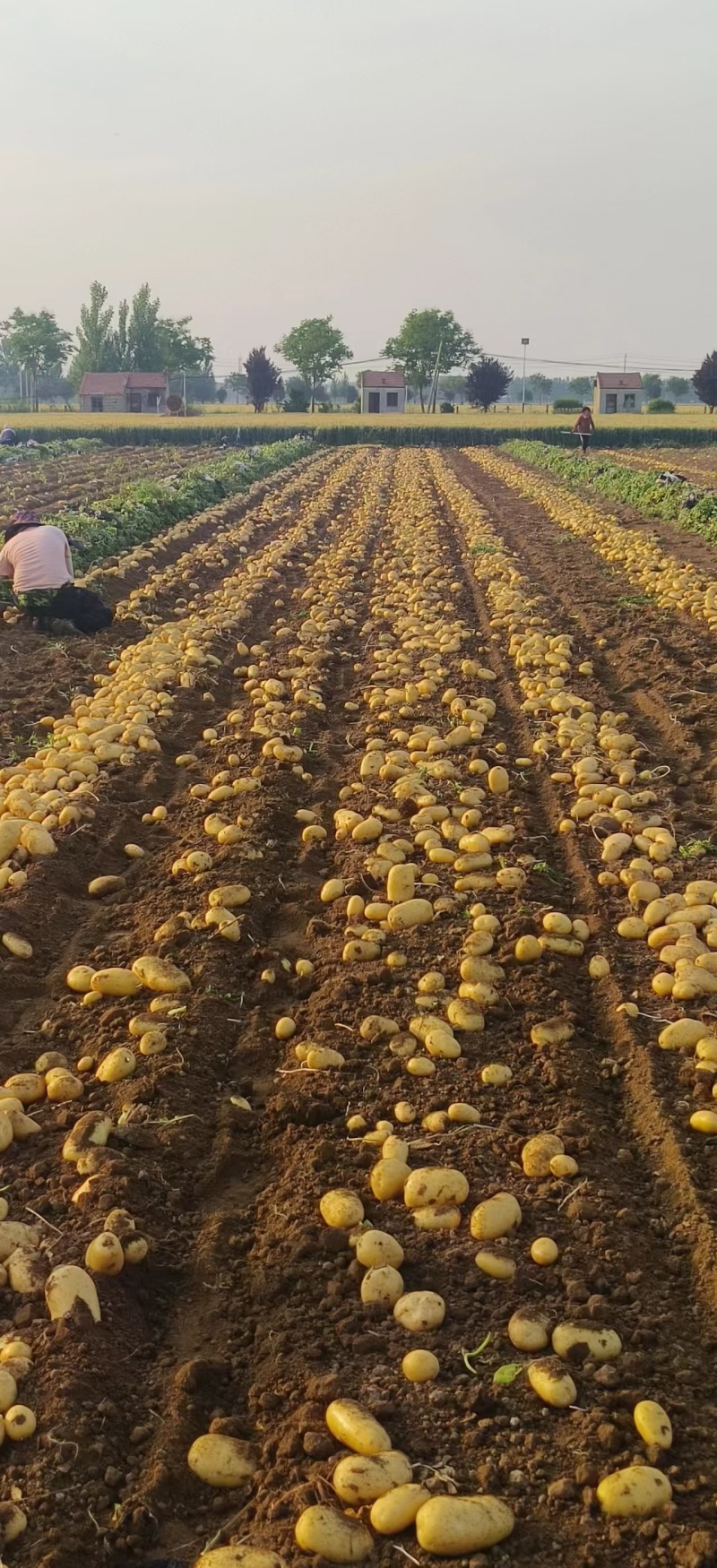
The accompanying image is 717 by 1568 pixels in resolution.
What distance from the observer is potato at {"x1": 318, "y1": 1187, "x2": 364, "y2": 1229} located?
3.25 m

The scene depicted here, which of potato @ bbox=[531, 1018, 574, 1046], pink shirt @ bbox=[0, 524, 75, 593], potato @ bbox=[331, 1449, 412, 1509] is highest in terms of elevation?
pink shirt @ bbox=[0, 524, 75, 593]

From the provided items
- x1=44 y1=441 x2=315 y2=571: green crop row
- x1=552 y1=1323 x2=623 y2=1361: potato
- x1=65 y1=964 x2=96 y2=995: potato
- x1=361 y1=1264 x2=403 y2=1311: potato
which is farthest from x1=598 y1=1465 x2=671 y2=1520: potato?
x1=44 y1=441 x2=315 y2=571: green crop row

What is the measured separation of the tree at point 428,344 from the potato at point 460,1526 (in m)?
90.5

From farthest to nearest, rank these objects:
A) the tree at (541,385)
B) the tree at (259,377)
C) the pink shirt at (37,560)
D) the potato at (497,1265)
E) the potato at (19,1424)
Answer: the tree at (541,385), the tree at (259,377), the pink shirt at (37,560), the potato at (497,1265), the potato at (19,1424)

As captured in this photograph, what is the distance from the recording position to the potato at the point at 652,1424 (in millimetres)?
2504

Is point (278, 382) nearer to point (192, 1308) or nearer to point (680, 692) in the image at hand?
point (680, 692)

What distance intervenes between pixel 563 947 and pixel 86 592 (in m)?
7.68

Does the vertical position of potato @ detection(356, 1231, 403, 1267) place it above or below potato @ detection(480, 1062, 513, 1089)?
below

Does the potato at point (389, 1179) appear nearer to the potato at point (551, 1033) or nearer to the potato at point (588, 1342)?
the potato at point (588, 1342)

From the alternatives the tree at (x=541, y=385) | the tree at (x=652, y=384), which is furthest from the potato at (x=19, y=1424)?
the tree at (x=541, y=385)

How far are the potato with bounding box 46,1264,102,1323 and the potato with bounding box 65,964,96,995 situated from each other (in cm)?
166

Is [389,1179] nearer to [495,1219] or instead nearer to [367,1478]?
[495,1219]

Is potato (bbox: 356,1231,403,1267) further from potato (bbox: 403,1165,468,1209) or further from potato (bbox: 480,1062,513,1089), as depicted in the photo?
potato (bbox: 480,1062,513,1089)

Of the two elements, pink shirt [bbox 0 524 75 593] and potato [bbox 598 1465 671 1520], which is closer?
potato [bbox 598 1465 671 1520]
